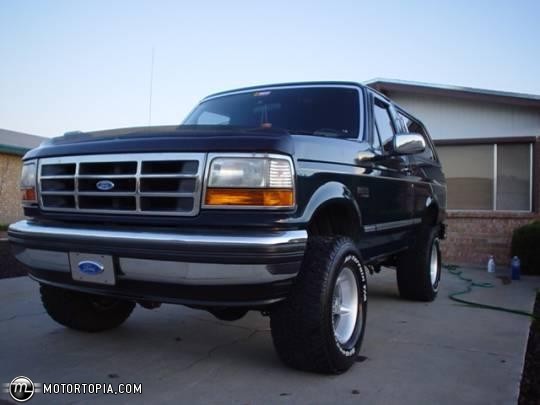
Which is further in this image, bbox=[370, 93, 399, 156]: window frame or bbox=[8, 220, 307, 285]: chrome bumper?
bbox=[370, 93, 399, 156]: window frame

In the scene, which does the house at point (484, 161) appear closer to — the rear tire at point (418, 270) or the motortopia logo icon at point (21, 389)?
the rear tire at point (418, 270)

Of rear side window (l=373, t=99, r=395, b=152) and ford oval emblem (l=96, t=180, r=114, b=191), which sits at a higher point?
rear side window (l=373, t=99, r=395, b=152)

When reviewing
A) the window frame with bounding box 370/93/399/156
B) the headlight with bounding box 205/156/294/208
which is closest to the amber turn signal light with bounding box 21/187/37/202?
the headlight with bounding box 205/156/294/208

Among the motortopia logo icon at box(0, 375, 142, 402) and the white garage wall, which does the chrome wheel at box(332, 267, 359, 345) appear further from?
the white garage wall

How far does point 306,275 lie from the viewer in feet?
9.37

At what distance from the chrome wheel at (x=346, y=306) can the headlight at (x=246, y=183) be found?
0.94 metres

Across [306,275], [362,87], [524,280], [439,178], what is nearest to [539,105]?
[524,280]

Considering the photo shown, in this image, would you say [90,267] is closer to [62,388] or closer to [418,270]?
[62,388]

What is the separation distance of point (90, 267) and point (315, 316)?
124 centimetres

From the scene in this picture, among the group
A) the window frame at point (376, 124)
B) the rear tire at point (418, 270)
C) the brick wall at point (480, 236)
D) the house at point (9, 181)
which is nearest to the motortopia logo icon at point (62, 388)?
the window frame at point (376, 124)

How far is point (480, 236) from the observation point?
33.4 ft

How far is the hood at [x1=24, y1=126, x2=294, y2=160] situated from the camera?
262 centimetres

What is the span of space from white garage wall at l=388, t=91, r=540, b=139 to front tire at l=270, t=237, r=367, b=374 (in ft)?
27.3

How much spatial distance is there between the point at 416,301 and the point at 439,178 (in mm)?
1644
